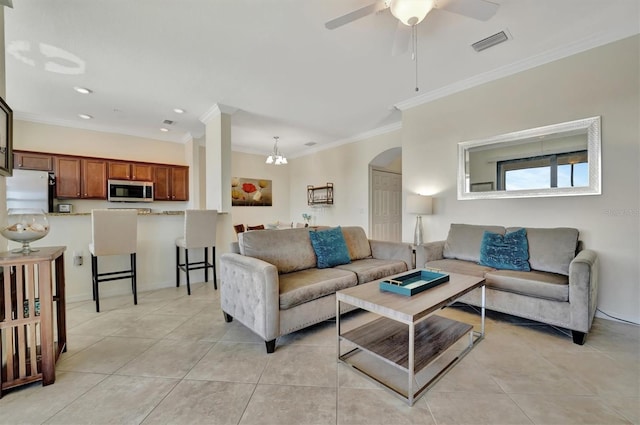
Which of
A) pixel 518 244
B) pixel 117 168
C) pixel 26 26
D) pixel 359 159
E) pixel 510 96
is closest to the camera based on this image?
pixel 26 26

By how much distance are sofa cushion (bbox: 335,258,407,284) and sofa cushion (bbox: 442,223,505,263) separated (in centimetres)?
64

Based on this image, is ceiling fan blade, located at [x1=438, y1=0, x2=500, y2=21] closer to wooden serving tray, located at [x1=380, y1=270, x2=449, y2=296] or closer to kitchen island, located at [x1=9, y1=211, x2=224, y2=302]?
wooden serving tray, located at [x1=380, y1=270, x2=449, y2=296]

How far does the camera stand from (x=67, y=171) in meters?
4.67

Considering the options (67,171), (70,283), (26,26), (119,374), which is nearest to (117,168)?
(67,171)

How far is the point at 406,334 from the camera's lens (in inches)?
75.4

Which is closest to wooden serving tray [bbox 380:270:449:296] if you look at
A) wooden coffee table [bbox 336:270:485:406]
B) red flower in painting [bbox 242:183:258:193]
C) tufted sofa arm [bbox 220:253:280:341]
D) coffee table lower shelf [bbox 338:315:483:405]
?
wooden coffee table [bbox 336:270:485:406]

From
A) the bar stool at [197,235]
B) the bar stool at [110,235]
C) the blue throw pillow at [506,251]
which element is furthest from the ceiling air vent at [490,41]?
the bar stool at [110,235]

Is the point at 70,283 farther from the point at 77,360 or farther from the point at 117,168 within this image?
the point at 117,168

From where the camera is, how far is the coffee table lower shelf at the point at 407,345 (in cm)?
155

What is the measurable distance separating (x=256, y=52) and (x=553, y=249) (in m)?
3.52

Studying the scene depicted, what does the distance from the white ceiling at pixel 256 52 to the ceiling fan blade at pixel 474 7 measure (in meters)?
0.55

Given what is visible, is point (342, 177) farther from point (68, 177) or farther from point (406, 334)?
point (68, 177)

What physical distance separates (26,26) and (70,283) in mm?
2646

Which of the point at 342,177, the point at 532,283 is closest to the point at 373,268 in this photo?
the point at 532,283
